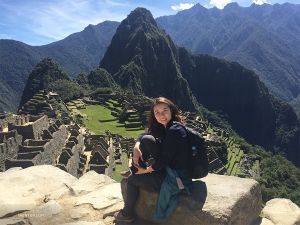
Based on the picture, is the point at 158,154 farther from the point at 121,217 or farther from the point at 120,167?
the point at 120,167

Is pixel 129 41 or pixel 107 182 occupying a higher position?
pixel 129 41

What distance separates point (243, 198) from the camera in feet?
15.6

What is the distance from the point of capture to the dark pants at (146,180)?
472cm

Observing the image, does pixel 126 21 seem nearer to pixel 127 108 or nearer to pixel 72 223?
pixel 127 108

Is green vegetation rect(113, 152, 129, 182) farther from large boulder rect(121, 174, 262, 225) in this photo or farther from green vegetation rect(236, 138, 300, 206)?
green vegetation rect(236, 138, 300, 206)

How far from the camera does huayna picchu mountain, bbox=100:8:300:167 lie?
13675 cm

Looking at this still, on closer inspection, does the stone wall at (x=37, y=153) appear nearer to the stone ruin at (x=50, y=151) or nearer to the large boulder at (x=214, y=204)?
the stone ruin at (x=50, y=151)

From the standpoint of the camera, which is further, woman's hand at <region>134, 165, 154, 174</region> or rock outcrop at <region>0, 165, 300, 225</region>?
woman's hand at <region>134, 165, 154, 174</region>

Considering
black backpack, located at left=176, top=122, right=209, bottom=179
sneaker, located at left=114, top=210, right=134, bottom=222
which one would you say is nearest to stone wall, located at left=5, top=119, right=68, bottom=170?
sneaker, located at left=114, top=210, right=134, bottom=222

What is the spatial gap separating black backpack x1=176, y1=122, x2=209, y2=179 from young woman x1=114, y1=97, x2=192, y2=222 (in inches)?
4.6

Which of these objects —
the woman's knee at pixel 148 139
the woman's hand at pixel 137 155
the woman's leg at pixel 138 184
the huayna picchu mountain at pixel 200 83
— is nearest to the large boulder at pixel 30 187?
the woman's leg at pixel 138 184

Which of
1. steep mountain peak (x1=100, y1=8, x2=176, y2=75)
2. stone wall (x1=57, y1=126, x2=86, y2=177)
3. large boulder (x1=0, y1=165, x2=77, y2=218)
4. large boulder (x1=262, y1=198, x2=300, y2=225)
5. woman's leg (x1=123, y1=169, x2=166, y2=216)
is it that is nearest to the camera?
woman's leg (x1=123, y1=169, x2=166, y2=216)

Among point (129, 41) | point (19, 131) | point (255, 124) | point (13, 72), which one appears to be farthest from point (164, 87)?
point (19, 131)

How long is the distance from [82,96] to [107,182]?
70071 mm
